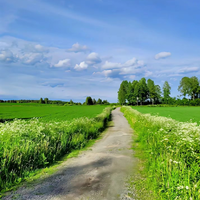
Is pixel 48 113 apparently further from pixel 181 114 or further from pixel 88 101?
pixel 88 101

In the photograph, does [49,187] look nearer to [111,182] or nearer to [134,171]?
[111,182]

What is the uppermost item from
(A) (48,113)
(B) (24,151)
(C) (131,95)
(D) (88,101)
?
(C) (131,95)

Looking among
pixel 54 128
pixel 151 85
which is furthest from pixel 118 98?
pixel 54 128

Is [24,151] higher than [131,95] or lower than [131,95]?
lower

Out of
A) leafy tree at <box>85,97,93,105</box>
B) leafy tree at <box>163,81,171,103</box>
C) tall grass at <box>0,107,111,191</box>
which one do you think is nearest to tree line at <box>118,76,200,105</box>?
leafy tree at <box>163,81,171,103</box>

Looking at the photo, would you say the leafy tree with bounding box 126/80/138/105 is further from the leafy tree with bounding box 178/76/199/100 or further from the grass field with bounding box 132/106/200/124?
the grass field with bounding box 132/106/200/124

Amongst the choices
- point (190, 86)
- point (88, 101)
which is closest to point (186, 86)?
point (190, 86)

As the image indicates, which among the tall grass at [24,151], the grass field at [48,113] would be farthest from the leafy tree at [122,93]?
the tall grass at [24,151]

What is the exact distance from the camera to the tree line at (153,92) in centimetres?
11006

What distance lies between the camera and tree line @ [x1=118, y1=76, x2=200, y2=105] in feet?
361

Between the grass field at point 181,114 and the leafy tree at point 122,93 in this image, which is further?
the leafy tree at point 122,93

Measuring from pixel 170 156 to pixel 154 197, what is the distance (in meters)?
1.64

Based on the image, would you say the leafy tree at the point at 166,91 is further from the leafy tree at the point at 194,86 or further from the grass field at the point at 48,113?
the grass field at the point at 48,113

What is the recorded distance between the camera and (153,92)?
10969cm
